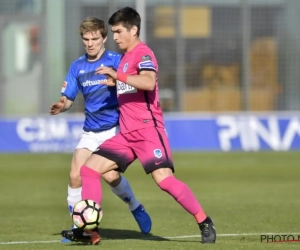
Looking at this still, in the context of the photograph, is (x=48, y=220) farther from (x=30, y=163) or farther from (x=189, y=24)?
(x=189, y=24)

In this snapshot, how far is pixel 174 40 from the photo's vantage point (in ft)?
86.0

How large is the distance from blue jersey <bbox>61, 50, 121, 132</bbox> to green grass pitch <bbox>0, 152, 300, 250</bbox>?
122 cm

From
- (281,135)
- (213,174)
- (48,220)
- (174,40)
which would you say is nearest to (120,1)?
(174,40)

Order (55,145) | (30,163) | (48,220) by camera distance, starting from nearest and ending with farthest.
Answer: (48,220) → (30,163) → (55,145)

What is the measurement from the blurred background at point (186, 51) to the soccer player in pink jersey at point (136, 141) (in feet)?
53.9

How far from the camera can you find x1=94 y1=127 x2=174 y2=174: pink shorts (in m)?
8.27

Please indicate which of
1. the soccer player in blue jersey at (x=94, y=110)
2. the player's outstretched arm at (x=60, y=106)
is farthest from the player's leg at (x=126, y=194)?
the player's outstretched arm at (x=60, y=106)

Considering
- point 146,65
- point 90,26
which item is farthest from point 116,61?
point 146,65

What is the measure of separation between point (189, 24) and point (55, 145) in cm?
621

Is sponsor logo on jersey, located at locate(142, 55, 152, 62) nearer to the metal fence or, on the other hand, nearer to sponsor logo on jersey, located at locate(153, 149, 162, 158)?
sponsor logo on jersey, located at locate(153, 149, 162, 158)

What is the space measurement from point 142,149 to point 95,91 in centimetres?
124

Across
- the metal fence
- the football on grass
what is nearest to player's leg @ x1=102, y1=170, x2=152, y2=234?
the football on grass

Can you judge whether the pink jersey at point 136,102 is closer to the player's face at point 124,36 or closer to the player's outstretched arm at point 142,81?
the player's face at point 124,36

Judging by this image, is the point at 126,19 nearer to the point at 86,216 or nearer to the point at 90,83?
the point at 90,83
